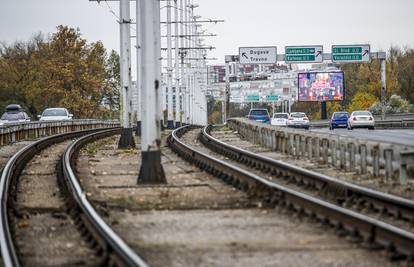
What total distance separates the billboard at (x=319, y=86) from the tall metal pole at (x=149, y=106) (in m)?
83.7

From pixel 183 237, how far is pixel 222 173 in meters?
8.14

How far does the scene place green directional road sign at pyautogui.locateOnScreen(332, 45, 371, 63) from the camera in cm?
7762

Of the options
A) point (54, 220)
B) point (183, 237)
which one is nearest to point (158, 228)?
point (183, 237)

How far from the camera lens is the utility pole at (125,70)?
33250mm

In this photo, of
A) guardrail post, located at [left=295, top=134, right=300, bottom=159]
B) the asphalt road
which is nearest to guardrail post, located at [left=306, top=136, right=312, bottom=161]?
guardrail post, located at [left=295, top=134, right=300, bottom=159]

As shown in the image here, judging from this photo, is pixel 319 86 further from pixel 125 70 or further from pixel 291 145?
pixel 291 145

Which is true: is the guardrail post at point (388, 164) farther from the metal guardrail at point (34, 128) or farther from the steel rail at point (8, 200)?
the metal guardrail at point (34, 128)

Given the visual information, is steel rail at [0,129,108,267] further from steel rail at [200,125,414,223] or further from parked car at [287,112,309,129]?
parked car at [287,112,309,129]

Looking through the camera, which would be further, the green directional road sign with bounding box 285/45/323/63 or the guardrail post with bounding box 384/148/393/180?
the green directional road sign with bounding box 285/45/323/63

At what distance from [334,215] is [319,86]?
91234mm

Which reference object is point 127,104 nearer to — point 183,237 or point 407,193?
point 407,193

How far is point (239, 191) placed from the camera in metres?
16.4

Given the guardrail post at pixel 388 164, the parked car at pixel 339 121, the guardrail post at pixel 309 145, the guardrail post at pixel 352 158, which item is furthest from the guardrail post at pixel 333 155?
the parked car at pixel 339 121

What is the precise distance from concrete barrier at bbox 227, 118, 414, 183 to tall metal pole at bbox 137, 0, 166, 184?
184 inches
